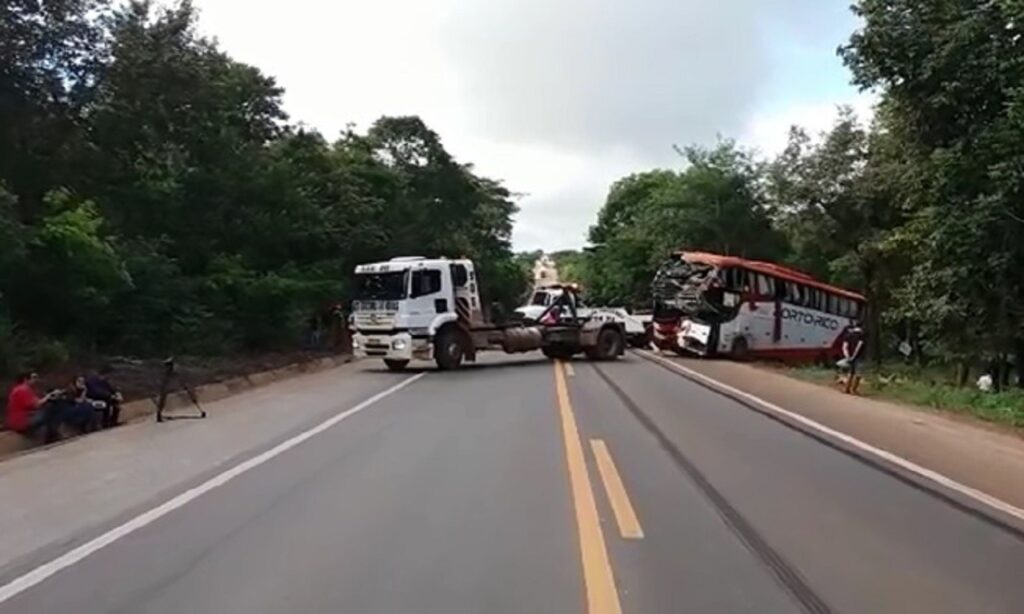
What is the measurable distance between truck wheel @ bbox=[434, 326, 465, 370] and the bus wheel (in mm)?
11441

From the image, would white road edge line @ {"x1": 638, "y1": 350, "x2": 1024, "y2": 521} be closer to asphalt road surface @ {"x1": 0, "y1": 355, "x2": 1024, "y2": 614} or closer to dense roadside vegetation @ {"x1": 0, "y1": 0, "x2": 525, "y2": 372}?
asphalt road surface @ {"x1": 0, "y1": 355, "x2": 1024, "y2": 614}

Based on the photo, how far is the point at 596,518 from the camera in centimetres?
927

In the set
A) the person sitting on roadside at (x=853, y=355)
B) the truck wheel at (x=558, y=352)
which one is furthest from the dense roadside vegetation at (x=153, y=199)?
the person sitting on roadside at (x=853, y=355)

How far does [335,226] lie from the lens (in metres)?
45.3

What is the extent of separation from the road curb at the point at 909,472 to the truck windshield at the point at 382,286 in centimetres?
1225

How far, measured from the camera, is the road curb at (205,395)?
16.0 meters

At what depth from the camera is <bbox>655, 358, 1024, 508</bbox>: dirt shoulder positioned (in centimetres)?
1215

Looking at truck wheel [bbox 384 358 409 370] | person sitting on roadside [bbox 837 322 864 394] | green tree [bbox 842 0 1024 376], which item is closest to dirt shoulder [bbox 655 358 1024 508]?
person sitting on roadside [bbox 837 322 864 394]

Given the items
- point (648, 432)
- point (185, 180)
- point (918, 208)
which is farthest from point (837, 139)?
point (648, 432)

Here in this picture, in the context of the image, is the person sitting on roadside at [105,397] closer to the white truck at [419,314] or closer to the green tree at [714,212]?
the white truck at [419,314]

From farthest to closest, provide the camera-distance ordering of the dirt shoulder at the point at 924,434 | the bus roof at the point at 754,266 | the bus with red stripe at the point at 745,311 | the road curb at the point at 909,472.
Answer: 1. the bus roof at the point at 754,266
2. the bus with red stripe at the point at 745,311
3. the dirt shoulder at the point at 924,434
4. the road curb at the point at 909,472

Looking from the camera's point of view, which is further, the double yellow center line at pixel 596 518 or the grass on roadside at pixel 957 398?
the grass on roadside at pixel 957 398

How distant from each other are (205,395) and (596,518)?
52.0ft

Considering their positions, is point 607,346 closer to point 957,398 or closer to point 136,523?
point 957,398
